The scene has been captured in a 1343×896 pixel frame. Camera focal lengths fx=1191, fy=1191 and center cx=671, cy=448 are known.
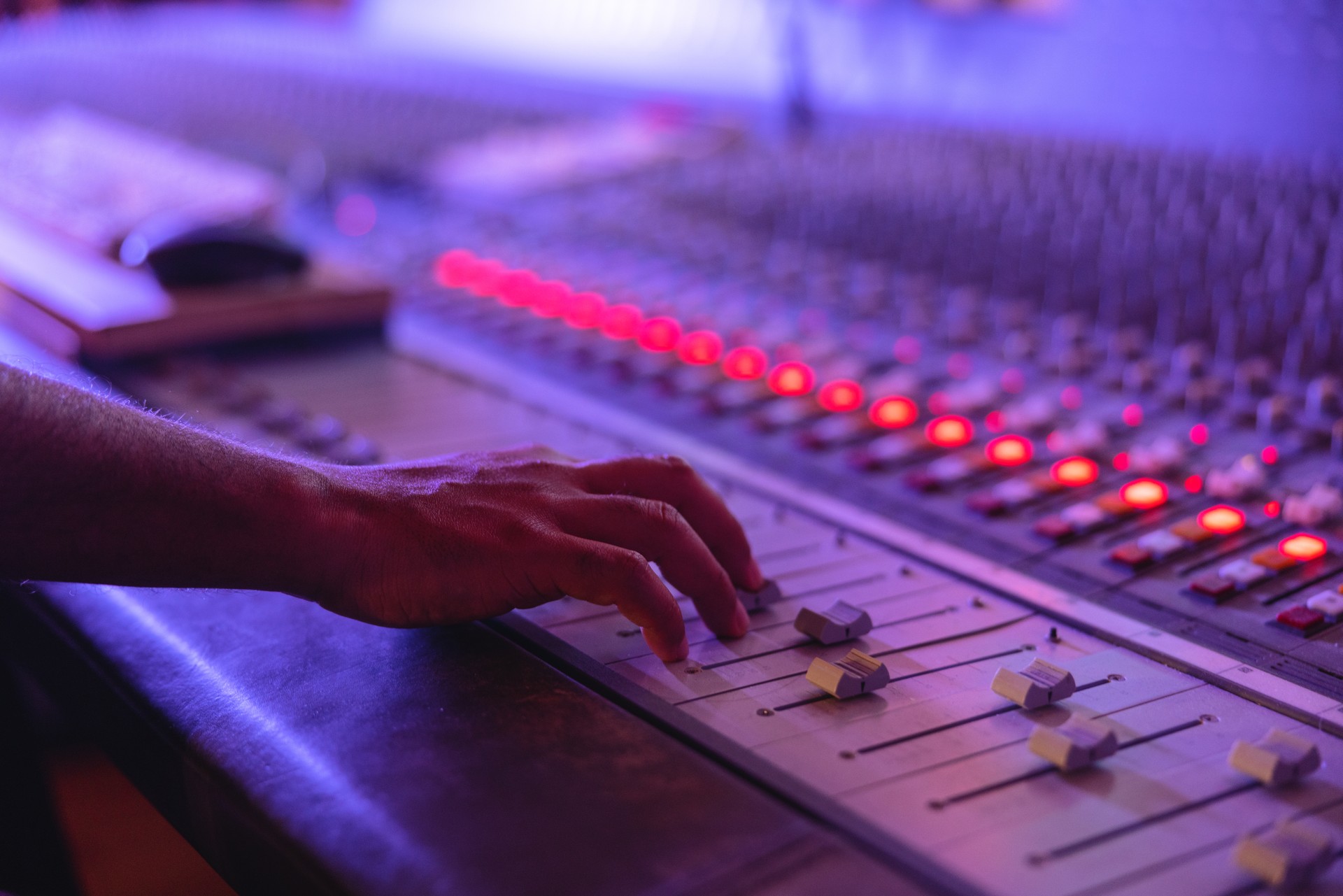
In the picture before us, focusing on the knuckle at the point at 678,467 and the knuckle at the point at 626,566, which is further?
the knuckle at the point at 678,467

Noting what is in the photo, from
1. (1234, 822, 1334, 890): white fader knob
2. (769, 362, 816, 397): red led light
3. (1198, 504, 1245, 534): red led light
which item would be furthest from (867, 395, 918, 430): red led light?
(1234, 822, 1334, 890): white fader knob

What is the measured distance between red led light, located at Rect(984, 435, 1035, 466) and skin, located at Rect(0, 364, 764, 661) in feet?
1.45

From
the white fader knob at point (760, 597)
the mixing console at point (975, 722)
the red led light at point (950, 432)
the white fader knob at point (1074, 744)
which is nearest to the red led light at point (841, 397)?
the red led light at point (950, 432)

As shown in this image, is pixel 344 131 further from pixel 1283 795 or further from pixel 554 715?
pixel 1283 795

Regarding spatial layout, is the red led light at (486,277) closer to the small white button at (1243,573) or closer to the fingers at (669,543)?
the fingers at (669,543)

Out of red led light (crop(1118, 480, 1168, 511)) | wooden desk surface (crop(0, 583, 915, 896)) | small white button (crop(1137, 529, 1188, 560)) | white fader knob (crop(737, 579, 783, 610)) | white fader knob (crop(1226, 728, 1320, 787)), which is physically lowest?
wooden desk surface (crop(0, 583, 915, 896))

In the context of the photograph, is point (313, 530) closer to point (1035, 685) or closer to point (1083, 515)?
point (1035, 685)

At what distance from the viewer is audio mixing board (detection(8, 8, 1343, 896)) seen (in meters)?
0.75

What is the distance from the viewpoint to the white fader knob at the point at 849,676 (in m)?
0.84

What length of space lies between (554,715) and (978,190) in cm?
154

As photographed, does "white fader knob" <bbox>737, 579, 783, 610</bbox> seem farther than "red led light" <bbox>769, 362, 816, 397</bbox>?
No

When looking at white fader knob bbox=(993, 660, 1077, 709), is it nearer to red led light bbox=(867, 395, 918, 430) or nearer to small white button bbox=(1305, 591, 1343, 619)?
small white button bbox=(1305, 591, 1343, 619)

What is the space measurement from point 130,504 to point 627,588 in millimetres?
367

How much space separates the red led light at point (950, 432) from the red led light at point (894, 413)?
0.11ft
